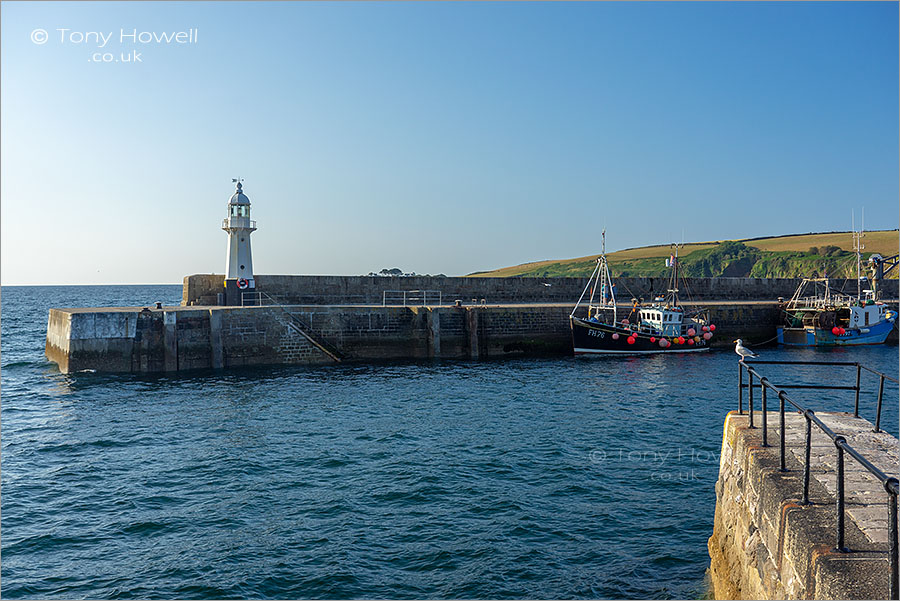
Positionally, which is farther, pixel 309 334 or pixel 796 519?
pixel 309 334

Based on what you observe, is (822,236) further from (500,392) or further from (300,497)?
(300,497)

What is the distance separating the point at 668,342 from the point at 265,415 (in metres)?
20.1

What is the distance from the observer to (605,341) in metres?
28.8

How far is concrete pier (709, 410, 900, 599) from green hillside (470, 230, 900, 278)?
215 ft

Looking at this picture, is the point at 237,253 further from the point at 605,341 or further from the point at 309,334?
the point at 605,341

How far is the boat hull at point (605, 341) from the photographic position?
28625 mm

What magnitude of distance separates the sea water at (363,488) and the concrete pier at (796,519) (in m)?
1.46

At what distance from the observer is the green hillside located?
259ft

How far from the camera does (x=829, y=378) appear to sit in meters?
24.0

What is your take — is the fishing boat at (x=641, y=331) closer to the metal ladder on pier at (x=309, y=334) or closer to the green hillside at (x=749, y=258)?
the metal ladder on pier at (x=309, y=334)

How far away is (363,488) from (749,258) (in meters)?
95.0

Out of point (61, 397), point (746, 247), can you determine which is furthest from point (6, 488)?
point (746, 247)

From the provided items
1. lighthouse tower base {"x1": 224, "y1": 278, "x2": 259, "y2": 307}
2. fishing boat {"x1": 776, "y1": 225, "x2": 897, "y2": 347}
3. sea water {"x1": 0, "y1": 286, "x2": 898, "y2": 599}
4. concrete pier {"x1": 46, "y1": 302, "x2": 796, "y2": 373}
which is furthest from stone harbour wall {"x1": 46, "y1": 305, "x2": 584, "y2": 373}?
fishing boat {"x1": 776, "y1": 225, "x2": 897, "y2": 347}

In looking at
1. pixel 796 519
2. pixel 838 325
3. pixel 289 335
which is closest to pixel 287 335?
pixel 289 335
